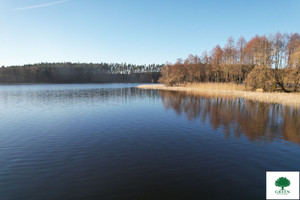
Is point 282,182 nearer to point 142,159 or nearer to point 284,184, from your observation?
point 284,184

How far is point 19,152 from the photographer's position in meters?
9.98

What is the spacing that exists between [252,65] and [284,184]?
6259 centimetres

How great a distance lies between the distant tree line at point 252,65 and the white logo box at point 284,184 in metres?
36.8

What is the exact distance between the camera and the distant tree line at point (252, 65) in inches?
1526

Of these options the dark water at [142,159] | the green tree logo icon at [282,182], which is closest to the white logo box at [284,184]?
the green tree logo icon at [282,182]

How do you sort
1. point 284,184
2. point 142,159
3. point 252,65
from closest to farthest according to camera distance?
point 284,184 < point 142,159 < point 252,65

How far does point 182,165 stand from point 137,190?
2887mm

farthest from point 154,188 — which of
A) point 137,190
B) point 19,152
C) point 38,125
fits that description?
point 38,125

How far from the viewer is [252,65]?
59.8m

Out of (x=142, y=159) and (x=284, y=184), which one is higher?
(x=142, y=159)

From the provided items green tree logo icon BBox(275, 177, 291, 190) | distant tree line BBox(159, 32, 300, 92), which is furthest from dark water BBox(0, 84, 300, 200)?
distant tree line BBox(159, 32, 300, 92)

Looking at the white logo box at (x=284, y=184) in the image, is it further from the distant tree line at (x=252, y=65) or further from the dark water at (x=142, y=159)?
the distant tree line at (x=252, y=65)

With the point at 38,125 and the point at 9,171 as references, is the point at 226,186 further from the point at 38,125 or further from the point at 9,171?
the point at 38,125

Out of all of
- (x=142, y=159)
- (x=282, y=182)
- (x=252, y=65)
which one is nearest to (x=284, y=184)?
(x=282, y=182)
